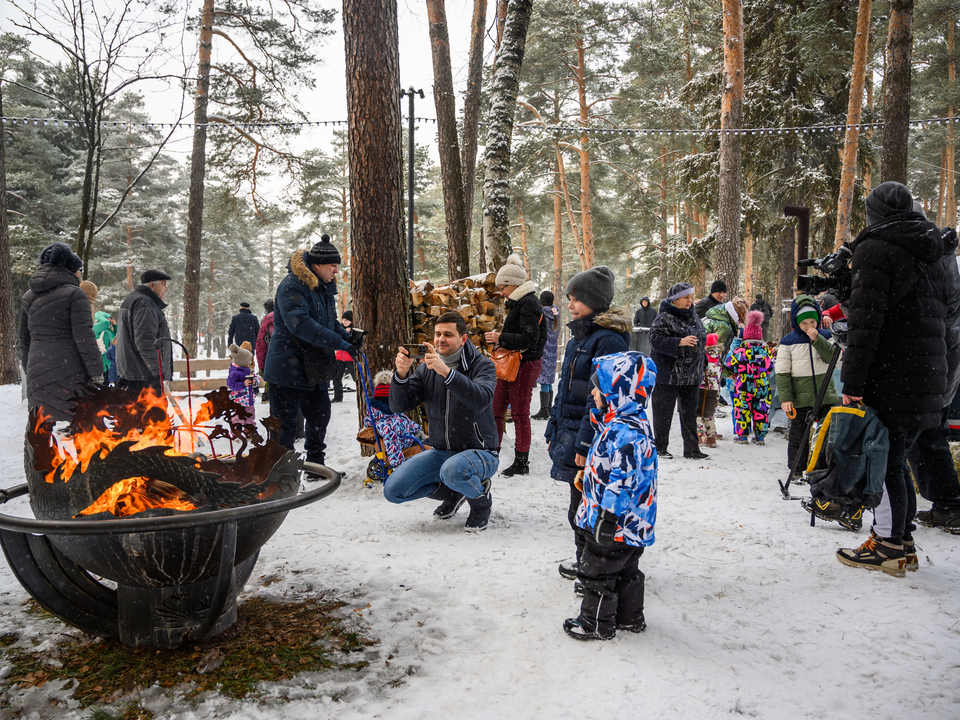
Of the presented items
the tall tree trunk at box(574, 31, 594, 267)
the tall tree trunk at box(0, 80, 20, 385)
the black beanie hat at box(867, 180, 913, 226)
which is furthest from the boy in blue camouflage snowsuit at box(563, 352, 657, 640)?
the tall tree trunk at box(574, 31, 594, 267)

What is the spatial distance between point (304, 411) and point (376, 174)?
88.7 inches

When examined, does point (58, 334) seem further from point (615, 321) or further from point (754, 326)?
point (754, 326)

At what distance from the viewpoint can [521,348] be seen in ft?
20.1

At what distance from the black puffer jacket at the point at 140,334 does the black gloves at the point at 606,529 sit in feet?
15.8

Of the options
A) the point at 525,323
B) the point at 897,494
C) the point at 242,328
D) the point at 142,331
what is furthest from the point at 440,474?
the point at 242,328

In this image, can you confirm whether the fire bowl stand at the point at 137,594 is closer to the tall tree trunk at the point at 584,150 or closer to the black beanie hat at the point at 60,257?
the black beanie hat at the point at 60,257

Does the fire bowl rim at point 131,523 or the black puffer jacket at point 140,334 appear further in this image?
the black puffer jacket at point 140,334

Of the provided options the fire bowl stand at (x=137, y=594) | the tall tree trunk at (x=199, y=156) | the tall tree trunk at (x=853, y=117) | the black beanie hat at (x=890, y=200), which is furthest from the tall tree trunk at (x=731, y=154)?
the tall tree trunk at (x=199, y=156)

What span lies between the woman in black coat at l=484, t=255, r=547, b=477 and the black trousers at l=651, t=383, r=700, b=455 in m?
1.49

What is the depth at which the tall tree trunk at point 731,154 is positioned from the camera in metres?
11.1

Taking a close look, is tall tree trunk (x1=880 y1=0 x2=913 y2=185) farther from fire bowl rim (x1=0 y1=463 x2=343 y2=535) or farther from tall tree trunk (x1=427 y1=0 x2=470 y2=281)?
fire bowl rim (x1=0 y1=463 x2=343 y2=535)

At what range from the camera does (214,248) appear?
3625 centimetres

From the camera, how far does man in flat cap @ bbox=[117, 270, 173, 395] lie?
5895mm

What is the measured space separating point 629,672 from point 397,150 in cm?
470
